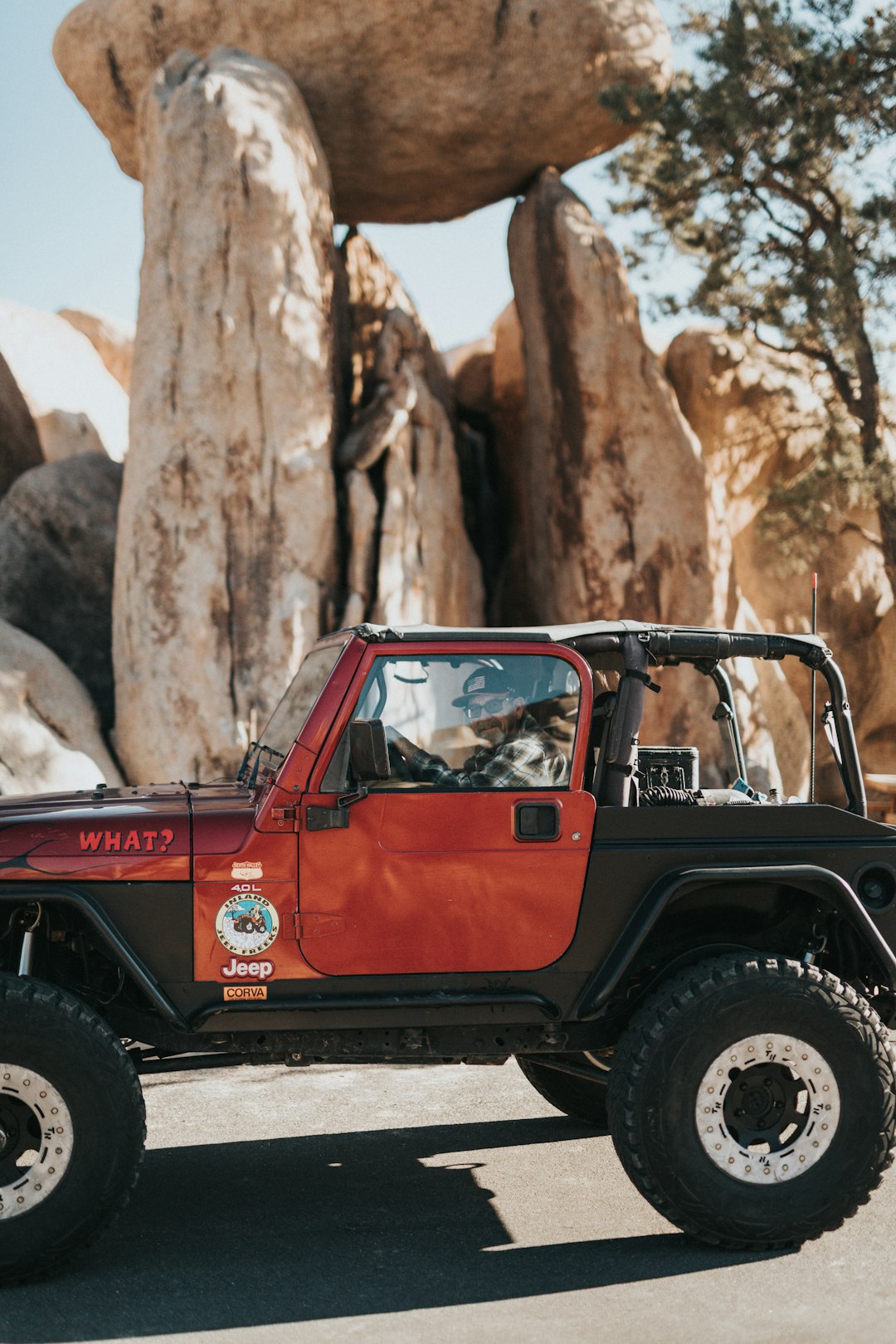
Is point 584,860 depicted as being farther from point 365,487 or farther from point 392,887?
point 365,487

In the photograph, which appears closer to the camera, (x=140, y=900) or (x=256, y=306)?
(x=140, y=900)

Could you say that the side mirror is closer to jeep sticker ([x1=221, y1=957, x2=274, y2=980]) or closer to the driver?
the driver

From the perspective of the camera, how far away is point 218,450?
13.6 m

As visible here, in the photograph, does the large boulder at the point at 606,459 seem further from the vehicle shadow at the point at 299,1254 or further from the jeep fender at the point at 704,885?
the jeep fender at the point at 704,885

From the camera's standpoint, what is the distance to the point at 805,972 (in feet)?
15.2

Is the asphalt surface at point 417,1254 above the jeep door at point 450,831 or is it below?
below

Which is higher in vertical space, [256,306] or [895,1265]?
[256,306]

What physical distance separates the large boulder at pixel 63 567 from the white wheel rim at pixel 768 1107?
35.6ft

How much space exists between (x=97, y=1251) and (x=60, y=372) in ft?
52.0

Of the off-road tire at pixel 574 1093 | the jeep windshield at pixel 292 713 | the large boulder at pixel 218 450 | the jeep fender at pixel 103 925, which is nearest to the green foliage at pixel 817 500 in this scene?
the large boulder at pixel 218 450

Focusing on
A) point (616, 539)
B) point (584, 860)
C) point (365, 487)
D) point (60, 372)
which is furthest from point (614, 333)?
point (584, 860)

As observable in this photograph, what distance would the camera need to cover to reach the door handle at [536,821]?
4656mm

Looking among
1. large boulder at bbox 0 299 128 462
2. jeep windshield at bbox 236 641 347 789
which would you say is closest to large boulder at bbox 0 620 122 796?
large boulder at bbox 0 299 128 462

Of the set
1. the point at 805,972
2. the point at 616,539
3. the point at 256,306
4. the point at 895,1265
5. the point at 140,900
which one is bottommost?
the point at 895,1265
